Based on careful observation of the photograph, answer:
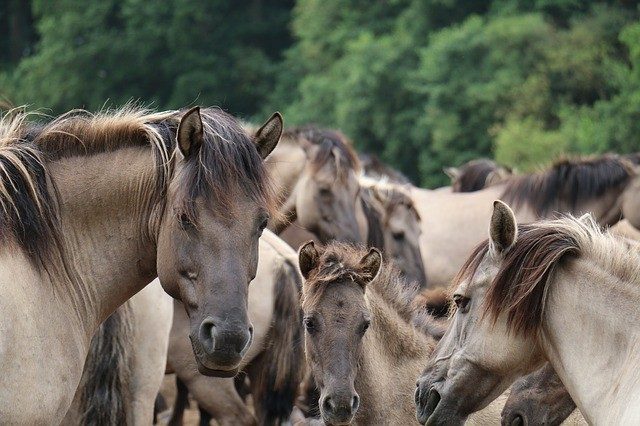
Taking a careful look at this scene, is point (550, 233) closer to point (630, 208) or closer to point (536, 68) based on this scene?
point (630, 208)

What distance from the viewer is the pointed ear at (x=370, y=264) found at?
5.29m

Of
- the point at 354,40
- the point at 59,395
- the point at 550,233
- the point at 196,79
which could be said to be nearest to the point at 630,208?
the point at 550,233

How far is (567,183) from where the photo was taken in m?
9.22

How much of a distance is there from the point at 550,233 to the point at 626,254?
0.85 ft

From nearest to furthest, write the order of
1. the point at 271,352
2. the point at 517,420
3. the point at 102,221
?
the point at 102,221 < the point at 517,420 < the point at 271,352

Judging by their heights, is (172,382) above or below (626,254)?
below

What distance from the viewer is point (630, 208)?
934 cm

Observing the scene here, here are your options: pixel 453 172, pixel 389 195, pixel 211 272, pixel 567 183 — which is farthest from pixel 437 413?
pixel 453 172

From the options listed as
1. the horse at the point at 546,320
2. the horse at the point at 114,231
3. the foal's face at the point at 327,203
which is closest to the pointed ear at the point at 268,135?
the horse at the point at 114,231

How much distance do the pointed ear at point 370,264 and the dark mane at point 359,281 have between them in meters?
0.02

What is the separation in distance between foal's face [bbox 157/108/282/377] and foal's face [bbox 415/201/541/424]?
0.74m

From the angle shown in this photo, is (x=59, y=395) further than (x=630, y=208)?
No

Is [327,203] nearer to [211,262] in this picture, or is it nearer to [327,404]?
[327,404]

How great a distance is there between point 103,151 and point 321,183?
4756 mm
